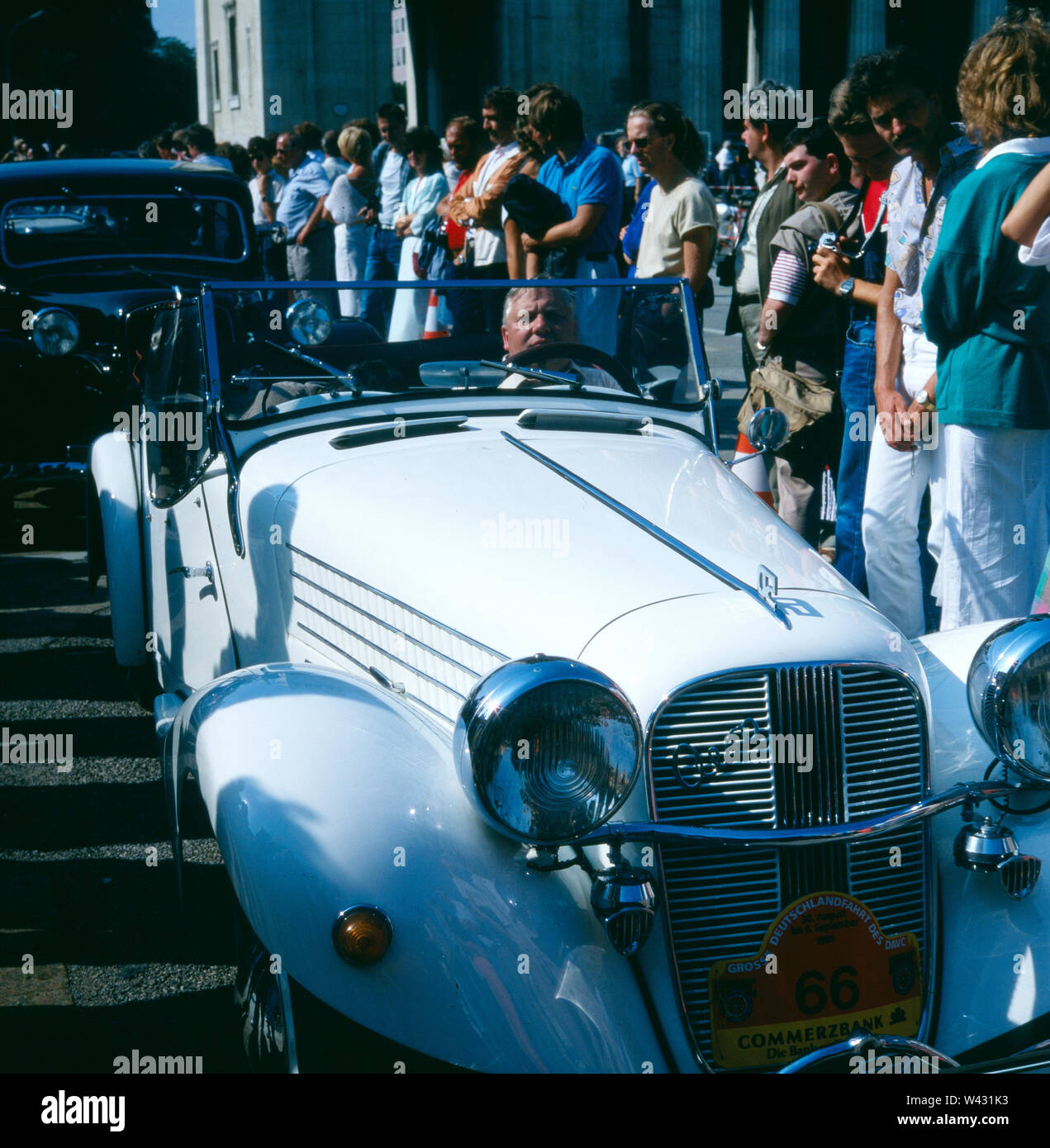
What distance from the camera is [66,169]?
784 centimetres

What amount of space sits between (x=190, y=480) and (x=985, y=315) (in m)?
2.33

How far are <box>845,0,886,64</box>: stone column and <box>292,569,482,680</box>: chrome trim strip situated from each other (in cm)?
4250

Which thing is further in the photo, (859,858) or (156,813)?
(156,813)

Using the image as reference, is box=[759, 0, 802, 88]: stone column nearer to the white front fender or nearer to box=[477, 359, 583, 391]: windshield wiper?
box=[477, 359, 583, 391]: windshield wiper

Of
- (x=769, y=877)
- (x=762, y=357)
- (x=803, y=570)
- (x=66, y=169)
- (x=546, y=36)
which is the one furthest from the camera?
(x=546, y=36)

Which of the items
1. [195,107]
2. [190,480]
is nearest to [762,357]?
[190,480]

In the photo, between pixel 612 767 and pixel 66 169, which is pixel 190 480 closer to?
pixel 612 767

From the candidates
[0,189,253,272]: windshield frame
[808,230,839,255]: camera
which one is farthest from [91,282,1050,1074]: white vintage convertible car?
[0,189,253,272]: windshield frame

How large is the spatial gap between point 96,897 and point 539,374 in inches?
72.9

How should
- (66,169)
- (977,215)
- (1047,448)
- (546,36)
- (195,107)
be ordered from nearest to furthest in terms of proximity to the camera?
(977,215) → (1047,448) → (66,169) → (546,36) → (195,107)

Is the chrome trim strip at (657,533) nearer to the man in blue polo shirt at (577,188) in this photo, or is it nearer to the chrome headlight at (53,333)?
the chrome headlight at (53,333)

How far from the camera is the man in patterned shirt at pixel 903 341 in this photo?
420cm

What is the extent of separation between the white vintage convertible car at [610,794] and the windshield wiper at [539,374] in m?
0.45

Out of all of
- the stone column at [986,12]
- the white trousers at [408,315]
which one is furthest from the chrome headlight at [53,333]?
the stone column at [986,12]
